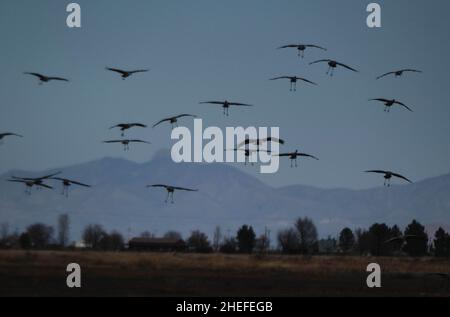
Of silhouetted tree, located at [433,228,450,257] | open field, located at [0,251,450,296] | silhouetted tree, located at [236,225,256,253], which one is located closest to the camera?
open field, located at [0,251,450,296]

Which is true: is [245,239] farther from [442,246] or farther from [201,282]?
[201,282]

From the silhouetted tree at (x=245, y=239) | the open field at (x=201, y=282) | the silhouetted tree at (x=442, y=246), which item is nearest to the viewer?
the open field at (x=201, y=282)

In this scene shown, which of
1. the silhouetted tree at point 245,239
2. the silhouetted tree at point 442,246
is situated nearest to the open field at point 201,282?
→ the silhouetted tree at point 442,246

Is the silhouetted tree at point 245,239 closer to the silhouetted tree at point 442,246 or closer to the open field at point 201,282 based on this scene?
the silhouetted tree at point 442,246

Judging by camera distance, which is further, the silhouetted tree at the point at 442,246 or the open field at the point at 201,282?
the silhouetted tree at the point at 442,246

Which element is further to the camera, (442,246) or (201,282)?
(442,246)

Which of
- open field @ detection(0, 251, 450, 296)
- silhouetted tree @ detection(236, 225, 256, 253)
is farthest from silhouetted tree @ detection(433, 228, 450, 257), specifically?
open field @ detection(0, 251, 450, 296)

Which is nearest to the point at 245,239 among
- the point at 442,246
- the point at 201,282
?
the point at 442,246

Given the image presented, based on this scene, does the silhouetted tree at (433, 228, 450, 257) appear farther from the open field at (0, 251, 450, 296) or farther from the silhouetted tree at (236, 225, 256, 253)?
the open field at (0, 251, 450, 296)

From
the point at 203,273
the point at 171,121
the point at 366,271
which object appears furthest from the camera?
the point at 366,271
